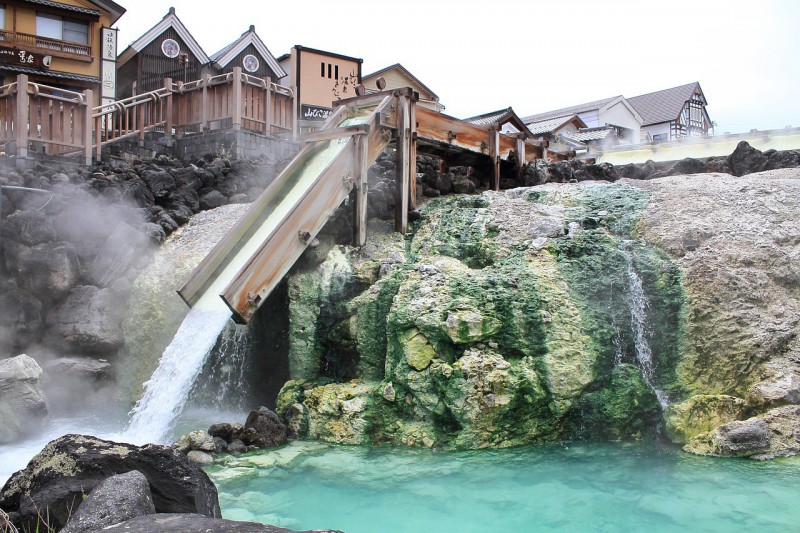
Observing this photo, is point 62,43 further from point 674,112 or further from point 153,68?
point 674,112

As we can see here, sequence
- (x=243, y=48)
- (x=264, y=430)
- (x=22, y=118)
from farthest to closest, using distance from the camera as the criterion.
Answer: (x=243, y=48) → (x=22, y=118) → (x=264, y=430)

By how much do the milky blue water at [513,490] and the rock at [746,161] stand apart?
6201 millimetres

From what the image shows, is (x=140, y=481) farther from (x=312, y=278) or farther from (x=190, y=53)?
(x=190, y=53)

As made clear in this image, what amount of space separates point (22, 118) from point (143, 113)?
2.62m

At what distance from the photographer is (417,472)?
553 centimetres

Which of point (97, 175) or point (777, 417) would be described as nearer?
point (777, 417)

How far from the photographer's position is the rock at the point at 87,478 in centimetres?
381

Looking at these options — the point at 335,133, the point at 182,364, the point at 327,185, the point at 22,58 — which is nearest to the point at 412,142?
the point at 335,133

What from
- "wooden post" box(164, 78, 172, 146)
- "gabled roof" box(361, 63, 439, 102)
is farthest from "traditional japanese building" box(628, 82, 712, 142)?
"wooden post" box(164, 78, 172, 146)

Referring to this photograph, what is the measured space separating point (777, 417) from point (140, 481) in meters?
5.08

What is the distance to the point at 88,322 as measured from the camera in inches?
328

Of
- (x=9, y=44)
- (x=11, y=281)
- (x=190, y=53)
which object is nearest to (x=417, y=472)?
(x=11, y=281)

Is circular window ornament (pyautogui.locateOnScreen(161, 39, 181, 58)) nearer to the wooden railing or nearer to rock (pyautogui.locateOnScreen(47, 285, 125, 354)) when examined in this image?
the wooden railing

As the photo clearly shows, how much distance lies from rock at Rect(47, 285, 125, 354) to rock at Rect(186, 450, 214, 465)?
3104mm
